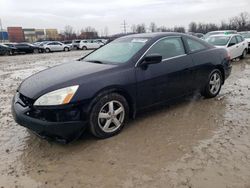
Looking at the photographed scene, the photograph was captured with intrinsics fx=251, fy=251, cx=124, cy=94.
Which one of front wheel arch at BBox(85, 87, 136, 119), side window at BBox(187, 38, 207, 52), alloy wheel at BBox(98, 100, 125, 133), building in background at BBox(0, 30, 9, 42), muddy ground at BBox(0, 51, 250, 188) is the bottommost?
muddy ground at BBox(0, 51, 250, 188)

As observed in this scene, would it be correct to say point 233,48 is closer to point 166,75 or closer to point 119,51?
point 166,75

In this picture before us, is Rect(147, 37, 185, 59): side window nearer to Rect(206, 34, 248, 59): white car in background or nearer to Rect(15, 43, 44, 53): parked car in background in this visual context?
Rect(206, 34, 248, 59): white car in background

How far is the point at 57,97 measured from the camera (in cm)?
327

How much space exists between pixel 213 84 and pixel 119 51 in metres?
2.31

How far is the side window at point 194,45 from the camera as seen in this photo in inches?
193

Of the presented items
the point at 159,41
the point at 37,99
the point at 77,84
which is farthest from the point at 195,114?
the point at 37,99

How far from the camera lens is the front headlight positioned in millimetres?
3236

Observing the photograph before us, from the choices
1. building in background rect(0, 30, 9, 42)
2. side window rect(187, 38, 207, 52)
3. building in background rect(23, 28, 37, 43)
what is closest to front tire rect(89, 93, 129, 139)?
side window rect(187, 38, 207, 52)

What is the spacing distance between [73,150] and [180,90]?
2.25 meters

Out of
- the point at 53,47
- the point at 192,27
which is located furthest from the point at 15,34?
the point at 192,27

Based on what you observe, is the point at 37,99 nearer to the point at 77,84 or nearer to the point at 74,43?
the point at 77,84

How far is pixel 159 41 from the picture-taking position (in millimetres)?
4406

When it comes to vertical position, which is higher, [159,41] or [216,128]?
[159,41]

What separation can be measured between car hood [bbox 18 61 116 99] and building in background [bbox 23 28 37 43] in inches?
3008
